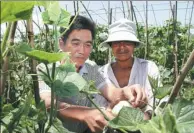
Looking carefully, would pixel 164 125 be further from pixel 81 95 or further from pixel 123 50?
pixel 123 50

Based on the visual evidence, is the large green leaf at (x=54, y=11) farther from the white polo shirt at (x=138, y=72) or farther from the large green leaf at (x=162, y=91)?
the white polo shirt at (x=138, y=72)

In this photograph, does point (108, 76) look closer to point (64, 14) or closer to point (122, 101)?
point (122, 101)

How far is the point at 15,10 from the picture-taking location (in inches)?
12.6

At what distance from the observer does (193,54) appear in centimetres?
33

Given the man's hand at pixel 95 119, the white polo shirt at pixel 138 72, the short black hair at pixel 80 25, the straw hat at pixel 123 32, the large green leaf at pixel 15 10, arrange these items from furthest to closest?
the straw hat at pixel 123 32 → the white polo shirt at pixel 138 72 → the short black hair at pixel 80 25 → the man's hand at pixel 95 119 → the large green leaf at pixel 15 10

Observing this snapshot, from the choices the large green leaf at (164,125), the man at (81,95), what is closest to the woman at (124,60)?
the man at (81,95)

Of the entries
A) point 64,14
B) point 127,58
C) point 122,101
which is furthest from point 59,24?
point 127,58

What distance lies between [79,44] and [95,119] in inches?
19.7

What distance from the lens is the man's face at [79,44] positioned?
1.02 m

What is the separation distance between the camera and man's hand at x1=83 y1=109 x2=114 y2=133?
23.3 inches

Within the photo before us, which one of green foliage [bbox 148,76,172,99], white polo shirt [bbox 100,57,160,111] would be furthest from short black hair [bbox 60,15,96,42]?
green foliage [bbox 148,76,172,99]

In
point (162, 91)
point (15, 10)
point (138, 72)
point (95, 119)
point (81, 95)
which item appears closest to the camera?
point (15, 10)

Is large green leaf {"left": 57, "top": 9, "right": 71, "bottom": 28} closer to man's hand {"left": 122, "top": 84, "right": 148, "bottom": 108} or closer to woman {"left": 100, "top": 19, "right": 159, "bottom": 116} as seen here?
man's hand {"left": 122, "top": 84, "right": 148, "bottom": 108}

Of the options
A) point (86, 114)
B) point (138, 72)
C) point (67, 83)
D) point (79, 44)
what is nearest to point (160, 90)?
point (67, 83)
